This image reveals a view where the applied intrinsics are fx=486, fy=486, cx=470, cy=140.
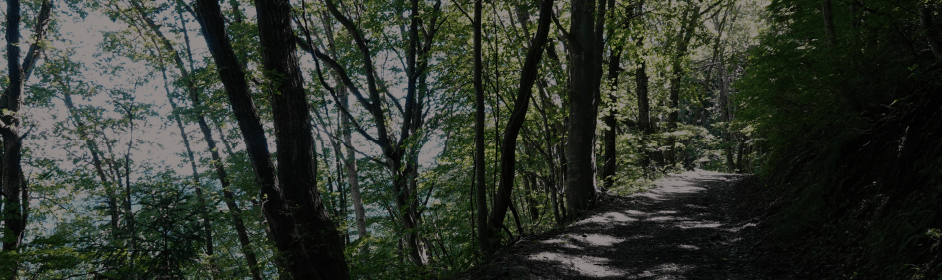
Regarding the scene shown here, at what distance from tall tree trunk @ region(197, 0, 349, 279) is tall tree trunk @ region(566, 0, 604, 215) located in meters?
5.01

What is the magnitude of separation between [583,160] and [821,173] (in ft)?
14.7

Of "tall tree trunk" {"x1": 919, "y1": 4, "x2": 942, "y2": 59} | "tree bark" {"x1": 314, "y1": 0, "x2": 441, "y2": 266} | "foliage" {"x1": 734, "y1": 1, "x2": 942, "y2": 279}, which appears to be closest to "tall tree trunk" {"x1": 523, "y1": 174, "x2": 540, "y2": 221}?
"tree bark" {"x1": 314, "y1": 0, "x2": 441, "y2": 266}

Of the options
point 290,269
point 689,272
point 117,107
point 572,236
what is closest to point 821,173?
point 689,272

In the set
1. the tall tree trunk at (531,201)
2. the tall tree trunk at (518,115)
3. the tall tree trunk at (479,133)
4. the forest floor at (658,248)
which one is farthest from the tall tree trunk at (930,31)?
the tall tree trunk at (531,201)

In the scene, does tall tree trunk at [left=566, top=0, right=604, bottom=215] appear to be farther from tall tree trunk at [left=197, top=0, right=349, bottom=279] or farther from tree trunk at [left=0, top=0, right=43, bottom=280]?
tree trunk at [left=0, top=0, right=43, bottom=280]

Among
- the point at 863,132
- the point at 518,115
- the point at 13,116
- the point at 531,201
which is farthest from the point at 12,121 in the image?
the point at 863,132

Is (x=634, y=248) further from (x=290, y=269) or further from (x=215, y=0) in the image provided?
(x=215, y=0)

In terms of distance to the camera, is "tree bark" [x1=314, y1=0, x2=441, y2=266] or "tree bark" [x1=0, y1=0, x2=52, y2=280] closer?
"tree bark" [x1=0, y1=0, x2=52, y2=280]

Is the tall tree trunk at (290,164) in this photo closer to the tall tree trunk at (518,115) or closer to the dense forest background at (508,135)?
the dense forest background at (508,135)

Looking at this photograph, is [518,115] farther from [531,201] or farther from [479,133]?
[531,201]

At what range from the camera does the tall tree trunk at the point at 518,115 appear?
22.7 feet

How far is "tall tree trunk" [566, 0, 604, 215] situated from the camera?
9430 mm

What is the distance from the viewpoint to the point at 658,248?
6086 mm

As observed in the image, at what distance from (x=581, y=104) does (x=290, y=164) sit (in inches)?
223
